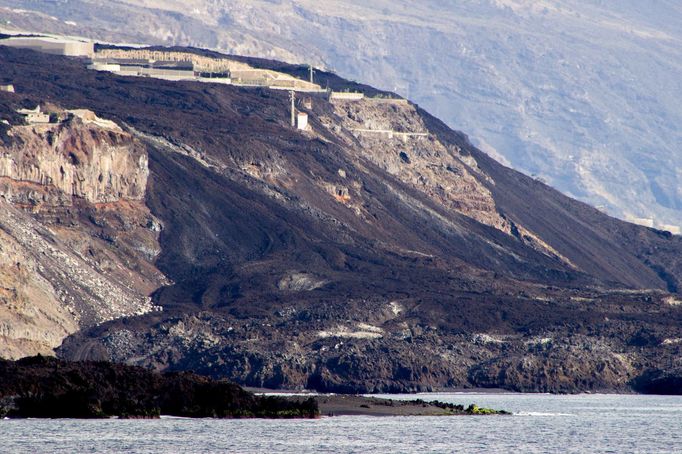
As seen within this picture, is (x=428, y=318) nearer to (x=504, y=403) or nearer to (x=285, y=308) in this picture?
(x=285, y=308)

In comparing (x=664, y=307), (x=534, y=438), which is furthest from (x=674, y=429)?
(x=664, y=307)

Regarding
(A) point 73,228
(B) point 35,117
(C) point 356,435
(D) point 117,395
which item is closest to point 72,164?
(A) point 73,228

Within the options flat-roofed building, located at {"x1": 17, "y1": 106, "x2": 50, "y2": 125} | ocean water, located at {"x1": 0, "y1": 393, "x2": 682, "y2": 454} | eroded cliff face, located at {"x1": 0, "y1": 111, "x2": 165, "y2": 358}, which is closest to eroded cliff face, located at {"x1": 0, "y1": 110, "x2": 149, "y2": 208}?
eroded cliff face, located at {"x1": 0, "y1": 111, "x2": 165, "y2": 358}

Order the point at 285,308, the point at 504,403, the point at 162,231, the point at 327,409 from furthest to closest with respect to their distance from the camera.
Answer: the point at 162,231 → the point at 285,308 → the point at 504,403 → the point at 327,409

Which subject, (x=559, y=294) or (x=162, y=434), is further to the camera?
(x=559, y=294)

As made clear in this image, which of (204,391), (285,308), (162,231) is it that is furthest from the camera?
(162,231)

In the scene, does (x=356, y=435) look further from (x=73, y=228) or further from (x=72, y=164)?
(x=72, y=164)
